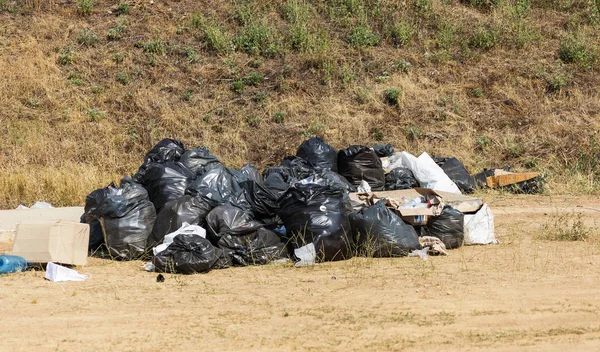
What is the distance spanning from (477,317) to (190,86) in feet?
33.8

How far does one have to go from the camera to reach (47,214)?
373 inches

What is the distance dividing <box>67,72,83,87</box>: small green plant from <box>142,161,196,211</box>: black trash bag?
651 cm

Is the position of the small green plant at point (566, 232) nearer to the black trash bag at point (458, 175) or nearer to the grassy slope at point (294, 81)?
the black trash bag at point (458, 175)

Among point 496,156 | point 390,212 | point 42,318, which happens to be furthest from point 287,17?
point 42,318

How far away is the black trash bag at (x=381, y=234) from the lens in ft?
25.2

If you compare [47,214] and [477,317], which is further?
[47,214]

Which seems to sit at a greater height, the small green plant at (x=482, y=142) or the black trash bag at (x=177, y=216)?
the black trash bag at (x=177, y=216)

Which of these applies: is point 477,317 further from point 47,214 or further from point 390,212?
point 47,214

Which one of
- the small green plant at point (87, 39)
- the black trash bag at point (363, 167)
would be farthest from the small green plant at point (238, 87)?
the black trash bag at point (363, 167)

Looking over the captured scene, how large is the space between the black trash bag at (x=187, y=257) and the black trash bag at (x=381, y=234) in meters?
1.37

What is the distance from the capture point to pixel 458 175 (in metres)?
11.5

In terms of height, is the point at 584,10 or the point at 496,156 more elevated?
the point at 584,10

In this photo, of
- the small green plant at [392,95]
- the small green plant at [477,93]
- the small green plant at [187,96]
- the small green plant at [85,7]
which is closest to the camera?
the small green plant at [392,95]

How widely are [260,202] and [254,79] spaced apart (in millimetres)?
7098
